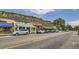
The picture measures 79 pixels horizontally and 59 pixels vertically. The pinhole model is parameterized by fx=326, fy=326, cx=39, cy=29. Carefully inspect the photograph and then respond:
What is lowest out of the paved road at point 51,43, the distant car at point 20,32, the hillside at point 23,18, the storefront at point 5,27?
the paved road at point 51,43

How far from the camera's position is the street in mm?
9023

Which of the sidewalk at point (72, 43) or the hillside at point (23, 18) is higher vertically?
the hillside at point (23, 18)

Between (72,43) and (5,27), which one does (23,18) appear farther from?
(72,43)

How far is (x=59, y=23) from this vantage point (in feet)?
30.3

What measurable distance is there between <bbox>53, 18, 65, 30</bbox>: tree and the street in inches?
7.7

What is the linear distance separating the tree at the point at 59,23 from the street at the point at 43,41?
20 centimetres

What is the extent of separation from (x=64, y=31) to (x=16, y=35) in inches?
55.3

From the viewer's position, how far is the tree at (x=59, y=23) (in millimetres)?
9113

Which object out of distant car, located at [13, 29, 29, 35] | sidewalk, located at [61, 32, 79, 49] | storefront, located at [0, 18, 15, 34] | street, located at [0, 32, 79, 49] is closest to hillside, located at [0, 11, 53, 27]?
storefront, located at [0, 18, 15, 34]

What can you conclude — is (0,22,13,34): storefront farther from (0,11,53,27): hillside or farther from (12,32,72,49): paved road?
(12,32,72,49): paved road

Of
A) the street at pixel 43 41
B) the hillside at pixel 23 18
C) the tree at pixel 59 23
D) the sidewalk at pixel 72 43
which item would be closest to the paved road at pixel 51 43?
the street at pixel 43 41

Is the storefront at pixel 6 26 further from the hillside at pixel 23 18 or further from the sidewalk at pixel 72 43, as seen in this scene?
the sidewalk at pixel 72 43
